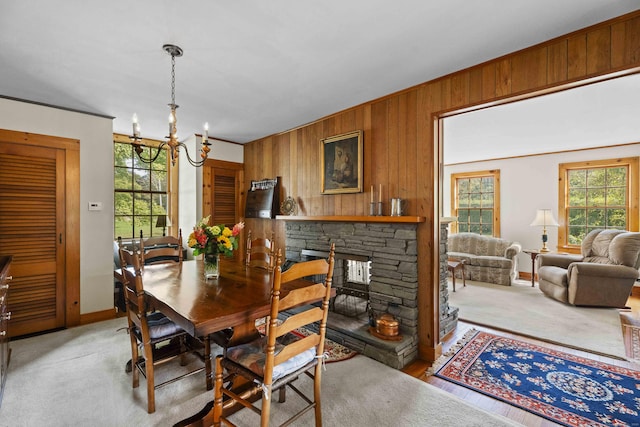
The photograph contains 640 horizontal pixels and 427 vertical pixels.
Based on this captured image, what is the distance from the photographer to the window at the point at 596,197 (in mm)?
5039

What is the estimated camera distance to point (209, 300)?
1827mm

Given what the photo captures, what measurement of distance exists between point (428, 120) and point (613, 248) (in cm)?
366

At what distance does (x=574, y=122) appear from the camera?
151 inches

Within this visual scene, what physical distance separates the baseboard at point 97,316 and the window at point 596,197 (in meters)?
7.51

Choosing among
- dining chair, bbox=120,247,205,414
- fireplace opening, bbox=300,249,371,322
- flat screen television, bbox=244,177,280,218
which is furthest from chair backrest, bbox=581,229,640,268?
dining chair, bbox=120,247,205,414

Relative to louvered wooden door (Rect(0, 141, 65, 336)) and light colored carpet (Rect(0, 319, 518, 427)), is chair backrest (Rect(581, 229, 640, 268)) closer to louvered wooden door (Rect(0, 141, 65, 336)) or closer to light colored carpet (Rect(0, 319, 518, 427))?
light colored carpet (Rect(0, 319, 518, 427))

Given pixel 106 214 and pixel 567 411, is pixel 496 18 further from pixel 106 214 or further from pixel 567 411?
pixel 106 214

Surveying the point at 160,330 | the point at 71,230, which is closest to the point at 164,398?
the point at 160,330

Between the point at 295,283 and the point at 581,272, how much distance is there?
4076mm

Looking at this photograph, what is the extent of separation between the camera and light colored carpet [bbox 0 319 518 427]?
1885mm

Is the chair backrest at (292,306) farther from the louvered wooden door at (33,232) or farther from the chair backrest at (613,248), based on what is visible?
the chair backrest at (613,248)

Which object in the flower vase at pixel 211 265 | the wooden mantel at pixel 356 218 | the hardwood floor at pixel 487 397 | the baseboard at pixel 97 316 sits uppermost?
the wooden mantel at pixel 356 218

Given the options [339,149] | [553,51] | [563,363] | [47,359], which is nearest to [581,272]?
[563,363]

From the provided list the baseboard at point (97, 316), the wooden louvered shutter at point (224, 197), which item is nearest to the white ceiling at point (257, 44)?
the wooden louvered shutter at point (224, 197)
